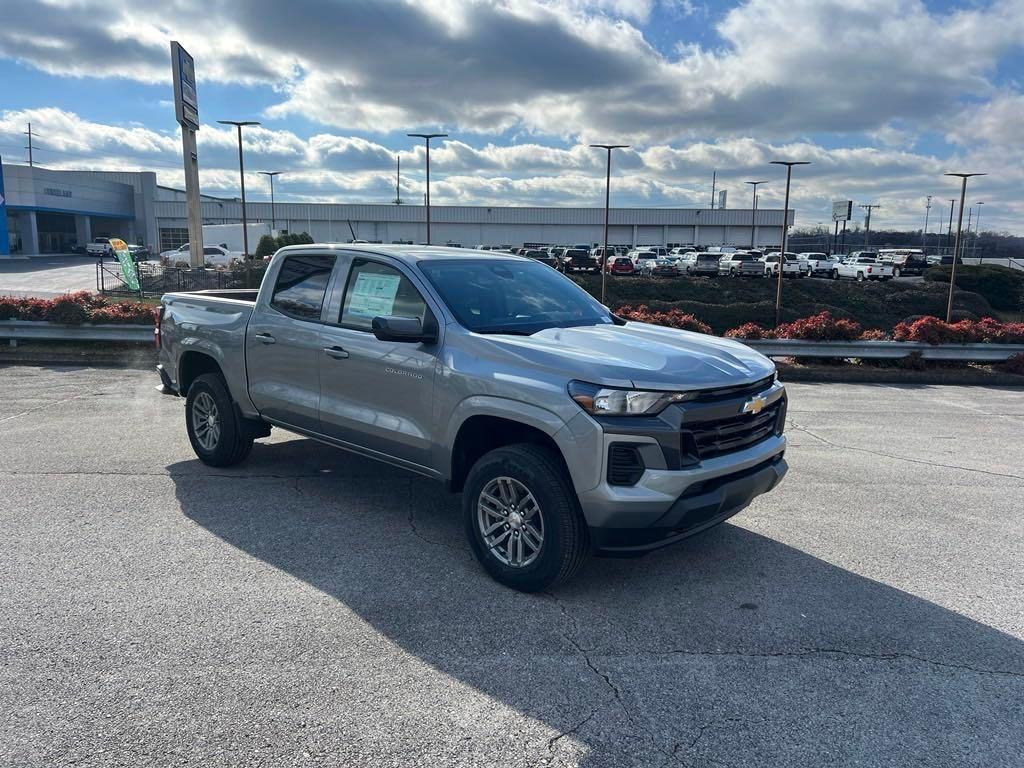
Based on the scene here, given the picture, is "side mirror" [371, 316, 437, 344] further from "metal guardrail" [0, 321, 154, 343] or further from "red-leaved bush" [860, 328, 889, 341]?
"red-leaved bush" [860, 328, 889, 341]

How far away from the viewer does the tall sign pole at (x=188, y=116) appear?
2812cm

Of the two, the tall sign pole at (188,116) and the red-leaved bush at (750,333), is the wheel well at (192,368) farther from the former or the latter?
the tall sign pole at (188,116)

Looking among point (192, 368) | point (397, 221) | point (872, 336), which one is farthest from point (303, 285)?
point (397, 221)

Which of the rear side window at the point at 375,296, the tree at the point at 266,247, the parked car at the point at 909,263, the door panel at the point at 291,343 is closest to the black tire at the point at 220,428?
the door panel at the point at 291,343

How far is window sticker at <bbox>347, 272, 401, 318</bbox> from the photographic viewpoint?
5.23 m

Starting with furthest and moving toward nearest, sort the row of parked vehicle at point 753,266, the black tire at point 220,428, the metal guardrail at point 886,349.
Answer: the row of parked vehicle at point 753,266
the metal guardrail at point 886,349
the black tire at point 220,428

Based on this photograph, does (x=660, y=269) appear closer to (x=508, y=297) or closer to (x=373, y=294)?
(x=508, y=297)

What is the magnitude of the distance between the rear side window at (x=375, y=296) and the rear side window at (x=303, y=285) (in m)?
0.27

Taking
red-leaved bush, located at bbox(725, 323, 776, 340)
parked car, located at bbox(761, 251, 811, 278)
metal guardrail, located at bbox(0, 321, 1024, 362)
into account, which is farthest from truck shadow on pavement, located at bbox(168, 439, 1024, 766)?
parked car, located at bbox(761, 251, 811, 278)

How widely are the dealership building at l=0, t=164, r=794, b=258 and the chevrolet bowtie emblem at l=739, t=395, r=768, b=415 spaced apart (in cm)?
7798

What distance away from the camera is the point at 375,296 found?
210 inches

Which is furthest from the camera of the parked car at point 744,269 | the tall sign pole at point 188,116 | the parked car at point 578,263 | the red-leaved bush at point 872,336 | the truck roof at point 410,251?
the parked car at point 578,263

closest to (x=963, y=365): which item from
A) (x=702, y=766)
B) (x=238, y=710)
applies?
(x=702, y=766)

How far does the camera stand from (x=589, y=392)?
4023 mm
